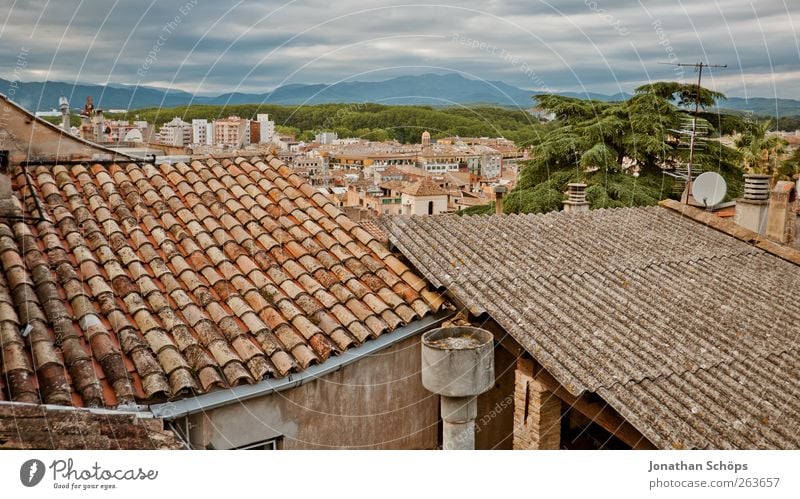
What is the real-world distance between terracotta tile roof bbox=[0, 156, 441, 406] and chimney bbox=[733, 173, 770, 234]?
19.5ft

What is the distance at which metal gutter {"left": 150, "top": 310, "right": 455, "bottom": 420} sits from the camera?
12.8ft

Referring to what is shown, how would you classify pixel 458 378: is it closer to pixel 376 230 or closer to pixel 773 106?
pixel 376 230

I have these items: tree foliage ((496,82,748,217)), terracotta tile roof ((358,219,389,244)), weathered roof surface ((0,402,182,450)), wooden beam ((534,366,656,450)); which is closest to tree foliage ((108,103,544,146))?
tree foliage ((496,82,748,217))

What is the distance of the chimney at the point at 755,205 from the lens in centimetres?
909

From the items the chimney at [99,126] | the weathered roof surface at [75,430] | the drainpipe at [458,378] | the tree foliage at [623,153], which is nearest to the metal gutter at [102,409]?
the weathered roof surface at [75,430]

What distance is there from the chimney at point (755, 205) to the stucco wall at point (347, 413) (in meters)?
6.03

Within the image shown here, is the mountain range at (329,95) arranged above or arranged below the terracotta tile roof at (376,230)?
above

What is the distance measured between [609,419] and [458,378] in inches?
53.6

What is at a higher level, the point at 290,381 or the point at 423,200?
the point at 290,381

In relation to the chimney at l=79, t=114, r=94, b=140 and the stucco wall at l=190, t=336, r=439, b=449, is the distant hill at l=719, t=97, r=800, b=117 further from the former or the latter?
the chimney at l=79, t=114, r=94, b=140

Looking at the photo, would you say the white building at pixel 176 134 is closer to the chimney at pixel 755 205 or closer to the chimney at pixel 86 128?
the chimney at pixel 86 128

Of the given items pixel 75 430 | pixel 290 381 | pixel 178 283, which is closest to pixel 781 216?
pixel 290 381

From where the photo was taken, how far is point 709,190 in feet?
30.0

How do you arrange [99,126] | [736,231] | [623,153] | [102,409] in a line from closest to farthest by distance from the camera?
[102,409]
[736,231]
[99,126]
[623,153]
